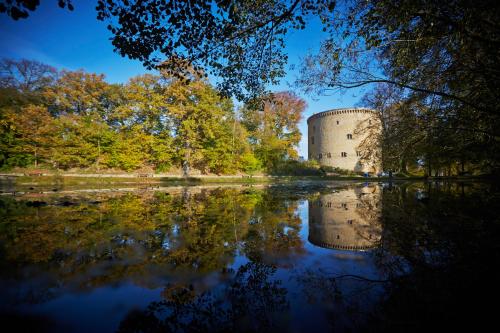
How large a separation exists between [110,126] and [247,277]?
1240 inches

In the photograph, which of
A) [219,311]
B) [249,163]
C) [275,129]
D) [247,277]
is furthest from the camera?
[275,129]

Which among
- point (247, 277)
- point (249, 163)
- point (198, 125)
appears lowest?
A: point (247, 277)

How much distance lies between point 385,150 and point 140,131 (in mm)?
25361

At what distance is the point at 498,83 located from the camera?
5.36 meters

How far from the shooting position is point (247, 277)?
2.00 metres

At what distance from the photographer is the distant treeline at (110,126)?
21.4m

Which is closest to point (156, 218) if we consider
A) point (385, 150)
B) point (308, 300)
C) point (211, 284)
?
A: point (211, 284)

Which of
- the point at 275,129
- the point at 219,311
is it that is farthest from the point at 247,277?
the point at 275,129

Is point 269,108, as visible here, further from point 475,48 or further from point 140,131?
point 475,48

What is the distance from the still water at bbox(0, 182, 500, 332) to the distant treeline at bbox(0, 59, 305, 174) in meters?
21.2

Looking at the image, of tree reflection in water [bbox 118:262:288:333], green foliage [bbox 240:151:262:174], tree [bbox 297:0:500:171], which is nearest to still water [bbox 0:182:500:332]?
tree reflection in water [bbox 118:262:288:333]

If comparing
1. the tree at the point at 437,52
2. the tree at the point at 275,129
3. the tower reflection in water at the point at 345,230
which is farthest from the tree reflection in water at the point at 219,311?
the tree at the point at 275,129

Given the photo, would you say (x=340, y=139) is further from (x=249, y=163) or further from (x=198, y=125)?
(x=198, y=125)

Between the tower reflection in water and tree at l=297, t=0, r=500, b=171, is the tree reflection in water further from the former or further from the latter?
tree at l=297, t=0, r=500, b=171
